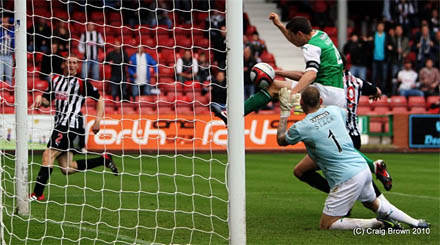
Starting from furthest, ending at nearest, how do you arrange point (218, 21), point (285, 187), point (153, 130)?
point (218, 21), point (153, 130), point (285, 187)

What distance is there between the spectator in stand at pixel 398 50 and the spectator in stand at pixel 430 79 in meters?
0.76

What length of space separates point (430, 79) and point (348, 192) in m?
16.6

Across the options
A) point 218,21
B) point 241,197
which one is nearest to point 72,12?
point 218,21

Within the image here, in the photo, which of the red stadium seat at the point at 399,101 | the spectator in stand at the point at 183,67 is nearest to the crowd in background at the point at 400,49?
the red stadium seat at the point at 399,101

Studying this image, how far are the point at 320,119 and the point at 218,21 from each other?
1532 cm

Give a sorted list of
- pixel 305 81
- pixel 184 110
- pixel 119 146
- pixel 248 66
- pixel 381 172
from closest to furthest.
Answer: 1. pixel 305 81
2. pixel 381 172
3. pixel 119 146
4. pixel 184 110
5. pixel 248 66

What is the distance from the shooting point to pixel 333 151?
26.7 feet

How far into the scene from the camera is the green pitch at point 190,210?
314 inches

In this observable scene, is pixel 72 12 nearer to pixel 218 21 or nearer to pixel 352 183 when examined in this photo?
pixel 218 21

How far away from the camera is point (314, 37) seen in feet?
29.5

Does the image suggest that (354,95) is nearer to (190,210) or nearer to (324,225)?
(324,225)

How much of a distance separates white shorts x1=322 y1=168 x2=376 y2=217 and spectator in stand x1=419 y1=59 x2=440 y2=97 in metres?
16.1

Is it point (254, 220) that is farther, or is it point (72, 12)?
point (72, 12)

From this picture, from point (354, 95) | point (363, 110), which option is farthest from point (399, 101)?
point (354, 95)
